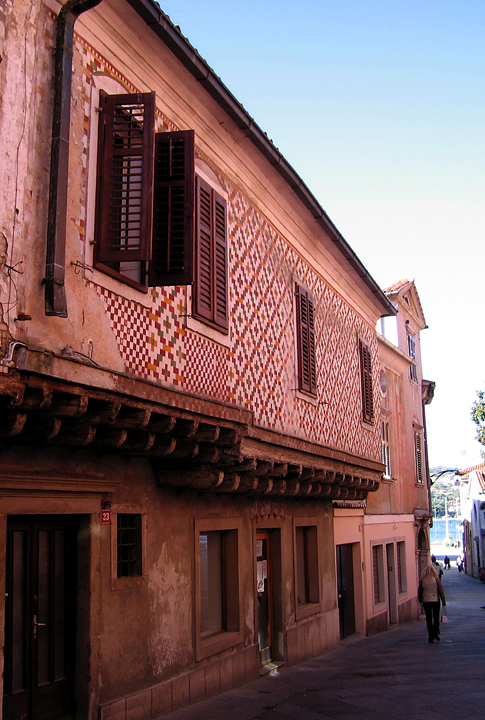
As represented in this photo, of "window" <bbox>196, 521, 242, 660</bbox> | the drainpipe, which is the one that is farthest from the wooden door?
the drainpipe

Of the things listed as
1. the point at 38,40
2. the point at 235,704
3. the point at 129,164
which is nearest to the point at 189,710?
the point at 235,704

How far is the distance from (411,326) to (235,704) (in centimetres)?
2068

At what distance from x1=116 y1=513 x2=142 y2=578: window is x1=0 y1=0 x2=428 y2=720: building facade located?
0.02 meters

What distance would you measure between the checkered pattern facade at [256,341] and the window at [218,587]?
1.79m

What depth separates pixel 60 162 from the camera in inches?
243

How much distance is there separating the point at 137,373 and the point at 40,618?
8.34 ft

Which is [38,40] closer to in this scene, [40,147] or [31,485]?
[40,147]

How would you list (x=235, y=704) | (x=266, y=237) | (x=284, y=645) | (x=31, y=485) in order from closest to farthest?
(x=31, y=485), (x=235, y=704), (x=266, y=237), (x=284, y=645)

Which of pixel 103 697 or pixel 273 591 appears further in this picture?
pixel 273 591

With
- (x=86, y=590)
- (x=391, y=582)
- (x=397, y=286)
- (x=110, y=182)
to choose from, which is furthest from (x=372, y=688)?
(x=397, y=286)

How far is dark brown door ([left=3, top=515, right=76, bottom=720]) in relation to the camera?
6812 mm

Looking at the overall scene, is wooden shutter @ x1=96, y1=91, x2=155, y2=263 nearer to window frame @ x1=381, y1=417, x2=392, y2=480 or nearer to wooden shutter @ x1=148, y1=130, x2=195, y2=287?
wooden shutter @ x1=148, y1=130, x2=195, y2=287

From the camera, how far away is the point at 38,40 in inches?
247

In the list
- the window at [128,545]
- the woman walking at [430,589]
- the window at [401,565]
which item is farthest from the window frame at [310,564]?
the window at [401,565]
